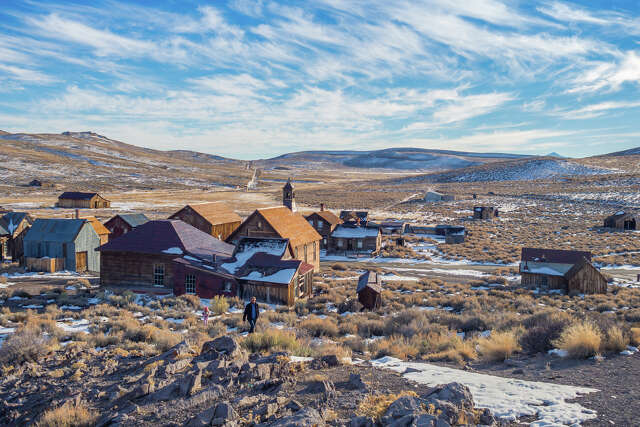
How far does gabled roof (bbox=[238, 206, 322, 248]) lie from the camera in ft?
96.3

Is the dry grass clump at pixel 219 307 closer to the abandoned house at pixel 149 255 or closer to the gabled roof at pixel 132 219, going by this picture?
the abandoned house at pixel 149 255

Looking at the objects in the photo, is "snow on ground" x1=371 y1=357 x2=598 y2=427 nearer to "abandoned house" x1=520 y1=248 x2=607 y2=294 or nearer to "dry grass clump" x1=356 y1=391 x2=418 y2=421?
"dry grass clump" x1=356 y1=391 x2=418 y2=421

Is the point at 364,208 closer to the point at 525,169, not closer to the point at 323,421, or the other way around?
the point at 323,421

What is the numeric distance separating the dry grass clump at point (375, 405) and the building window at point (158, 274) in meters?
19.0

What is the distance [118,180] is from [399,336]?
414 feet

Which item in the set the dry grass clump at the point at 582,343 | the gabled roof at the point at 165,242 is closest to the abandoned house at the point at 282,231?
the gabled roof at the point at 165,242

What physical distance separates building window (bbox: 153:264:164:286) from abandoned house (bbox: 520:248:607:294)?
70.6ft

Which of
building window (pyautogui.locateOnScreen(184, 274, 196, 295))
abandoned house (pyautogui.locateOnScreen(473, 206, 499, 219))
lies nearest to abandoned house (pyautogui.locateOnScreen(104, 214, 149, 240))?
building window (pyautogui.locateOnScreen(184, 274, 196, 295))

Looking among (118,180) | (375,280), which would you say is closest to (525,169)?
(118,180)

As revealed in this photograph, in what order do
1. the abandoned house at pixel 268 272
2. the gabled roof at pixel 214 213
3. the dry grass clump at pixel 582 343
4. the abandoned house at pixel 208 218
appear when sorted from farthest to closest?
the gabled roof at pixel 214 213, the abandoned house at pixel 208 218, the abandoned house at pixel 268 272, the dry grass clump at pixel 582 343

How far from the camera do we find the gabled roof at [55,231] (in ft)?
92.1

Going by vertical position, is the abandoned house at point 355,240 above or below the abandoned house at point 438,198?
below

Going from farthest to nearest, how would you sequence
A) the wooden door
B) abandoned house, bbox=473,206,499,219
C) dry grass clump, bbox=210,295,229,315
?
abandoned house, bbox=473,206,499,219 → the wooden door → dry grass clump, bbox=210,295,229,315

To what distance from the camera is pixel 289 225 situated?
31.3 metres
